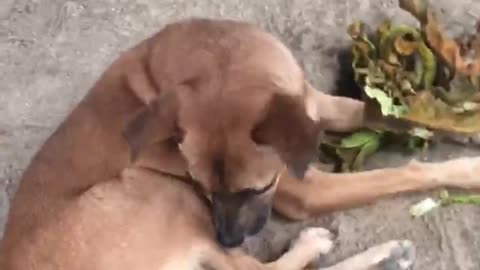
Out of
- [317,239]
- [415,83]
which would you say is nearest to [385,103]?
[415,83]

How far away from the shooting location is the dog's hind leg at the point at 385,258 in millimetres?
2998

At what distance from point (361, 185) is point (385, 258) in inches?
10.0

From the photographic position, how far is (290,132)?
8.34 feet

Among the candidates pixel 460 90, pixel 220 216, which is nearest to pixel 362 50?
pixel 460 90

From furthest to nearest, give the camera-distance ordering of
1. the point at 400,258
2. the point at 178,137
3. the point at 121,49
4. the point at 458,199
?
the point at 121,49 → the point at 458,199 → the point at 400,258 → the point at 178,137

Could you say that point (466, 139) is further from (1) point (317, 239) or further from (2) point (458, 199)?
(1) point (317, 239)

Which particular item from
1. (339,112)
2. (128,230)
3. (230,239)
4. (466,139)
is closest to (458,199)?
(466,139)

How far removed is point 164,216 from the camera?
289cm

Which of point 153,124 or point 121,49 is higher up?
point 153,124

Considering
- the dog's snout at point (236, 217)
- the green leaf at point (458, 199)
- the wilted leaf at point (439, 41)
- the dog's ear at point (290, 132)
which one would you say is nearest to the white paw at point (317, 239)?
the dog's snout at point (236, 217)

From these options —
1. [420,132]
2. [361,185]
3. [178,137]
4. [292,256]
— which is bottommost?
[292,256]

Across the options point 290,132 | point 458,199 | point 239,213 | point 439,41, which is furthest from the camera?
point 439,41

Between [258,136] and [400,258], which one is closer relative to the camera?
[258,136]

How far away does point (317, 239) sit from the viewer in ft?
10.1
